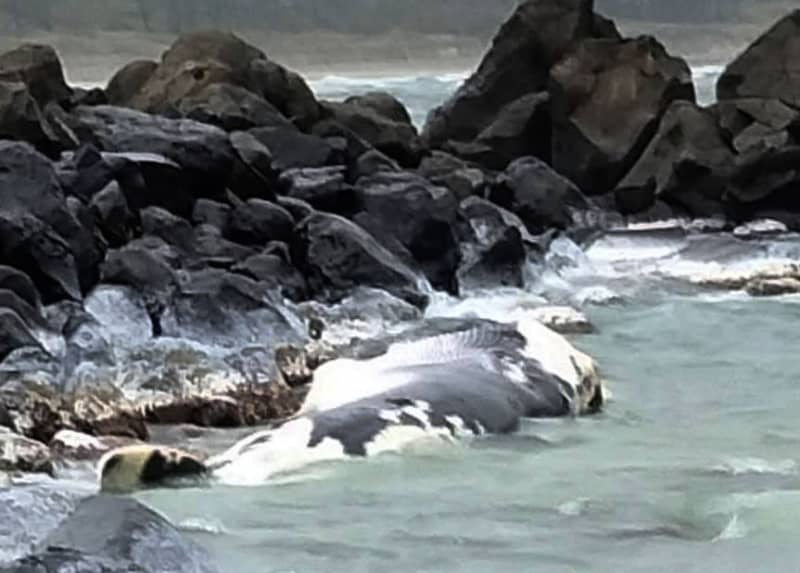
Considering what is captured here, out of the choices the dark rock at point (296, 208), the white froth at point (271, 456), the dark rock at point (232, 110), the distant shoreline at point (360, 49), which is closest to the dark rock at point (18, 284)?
the white froth at point (271, 456)

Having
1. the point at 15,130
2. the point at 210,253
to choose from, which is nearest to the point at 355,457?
the point at 210,253

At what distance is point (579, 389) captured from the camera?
12211 mm

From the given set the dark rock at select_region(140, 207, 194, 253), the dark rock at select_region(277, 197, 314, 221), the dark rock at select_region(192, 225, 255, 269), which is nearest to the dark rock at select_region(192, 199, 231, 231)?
the dark rock at select_region(192, 225, 255, 269)

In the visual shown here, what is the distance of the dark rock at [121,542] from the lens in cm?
697

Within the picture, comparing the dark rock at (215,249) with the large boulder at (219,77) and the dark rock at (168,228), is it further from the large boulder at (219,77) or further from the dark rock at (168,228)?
the large boulder at (219,77)

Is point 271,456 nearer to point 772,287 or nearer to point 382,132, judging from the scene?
point 772,287

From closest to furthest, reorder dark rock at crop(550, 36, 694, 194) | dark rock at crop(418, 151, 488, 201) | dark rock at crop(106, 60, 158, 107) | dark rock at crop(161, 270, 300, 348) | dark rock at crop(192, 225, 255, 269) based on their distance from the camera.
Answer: dark rock at crop(161, 270, 300, 348) → dark rock at crop(192, 225, 255, 269) → dark rock at crop(418, 151, 488, 201) → dark rock at crop(550, 36, 694, 194) → dark rock at crop(106, 60, 158, 107)

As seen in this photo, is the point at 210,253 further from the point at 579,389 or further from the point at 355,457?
the point at 355,457

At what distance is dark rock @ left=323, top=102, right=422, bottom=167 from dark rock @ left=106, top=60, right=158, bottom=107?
2.55 meters

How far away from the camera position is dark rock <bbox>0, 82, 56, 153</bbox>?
57.3ft

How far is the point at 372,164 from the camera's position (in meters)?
20.6

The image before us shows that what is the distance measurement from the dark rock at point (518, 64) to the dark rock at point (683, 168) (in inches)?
124

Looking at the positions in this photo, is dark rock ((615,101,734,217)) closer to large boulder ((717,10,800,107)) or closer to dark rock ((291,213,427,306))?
large boulder ((717,10,800,107))

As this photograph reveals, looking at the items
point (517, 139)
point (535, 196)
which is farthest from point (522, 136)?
point (535, 196)
